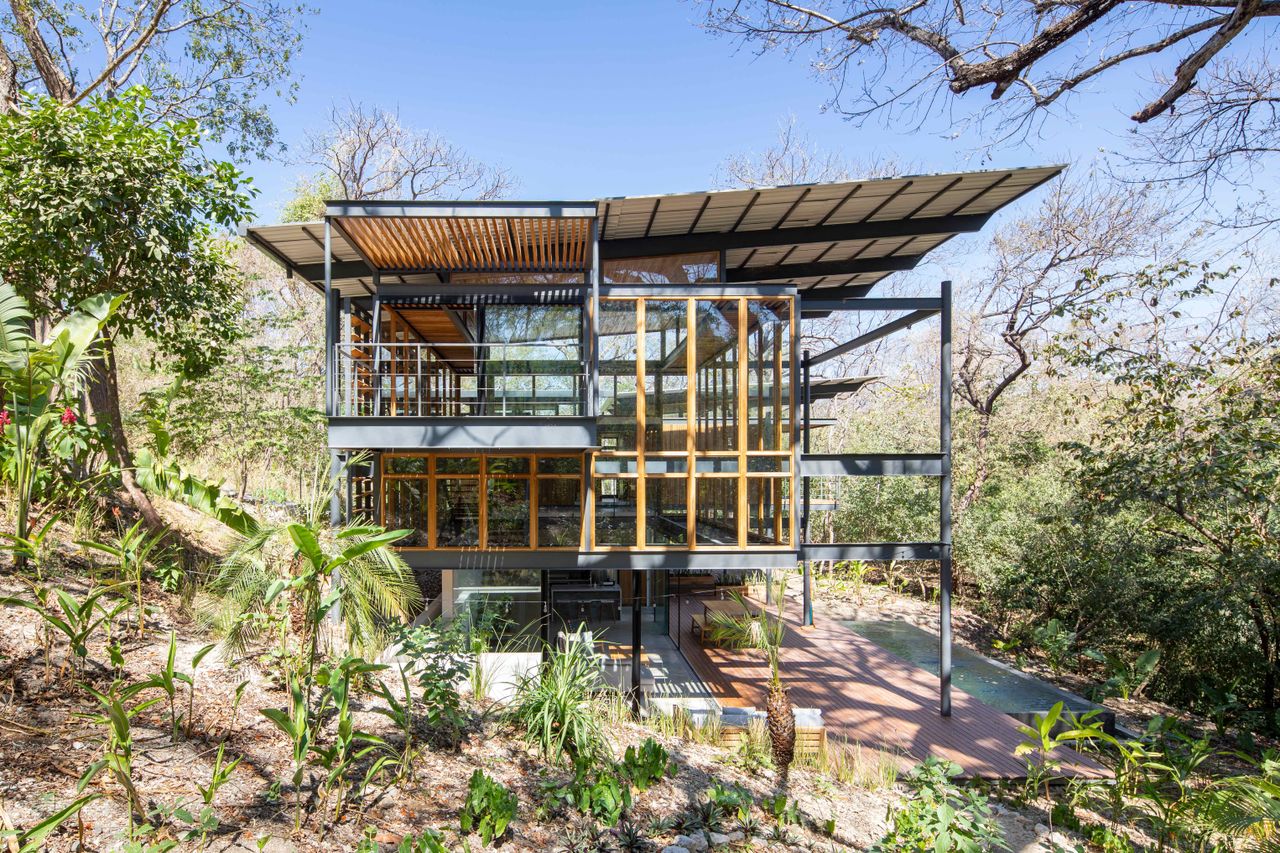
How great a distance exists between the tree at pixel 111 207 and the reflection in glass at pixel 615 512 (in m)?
4.78

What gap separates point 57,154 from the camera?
648cm

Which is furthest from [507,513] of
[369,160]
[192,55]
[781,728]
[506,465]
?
[369,160]

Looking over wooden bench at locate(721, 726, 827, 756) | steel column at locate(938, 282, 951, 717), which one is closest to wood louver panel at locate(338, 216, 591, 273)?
steel column at locate(938, 282, 951, 717)

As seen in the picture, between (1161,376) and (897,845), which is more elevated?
(1161,376)

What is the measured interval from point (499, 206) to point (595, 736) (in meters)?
5.51

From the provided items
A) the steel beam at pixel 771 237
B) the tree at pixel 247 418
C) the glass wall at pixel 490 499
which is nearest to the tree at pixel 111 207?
the glass wall at pixel 490 499

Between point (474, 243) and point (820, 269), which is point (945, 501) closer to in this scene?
point (820, 269)

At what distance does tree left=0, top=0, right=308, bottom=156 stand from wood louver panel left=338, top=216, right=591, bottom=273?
19.9ft

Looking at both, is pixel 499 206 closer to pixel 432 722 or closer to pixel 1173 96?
pixel 432 722

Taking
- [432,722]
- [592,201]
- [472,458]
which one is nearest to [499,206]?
[592,201]

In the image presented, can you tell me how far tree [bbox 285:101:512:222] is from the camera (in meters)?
21.1

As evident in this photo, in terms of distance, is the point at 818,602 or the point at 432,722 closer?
the point at 432,722

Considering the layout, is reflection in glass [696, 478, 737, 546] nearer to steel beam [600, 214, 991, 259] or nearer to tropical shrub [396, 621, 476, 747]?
tropical shrub [396, 621, 476, 747]

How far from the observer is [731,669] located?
9695mm
